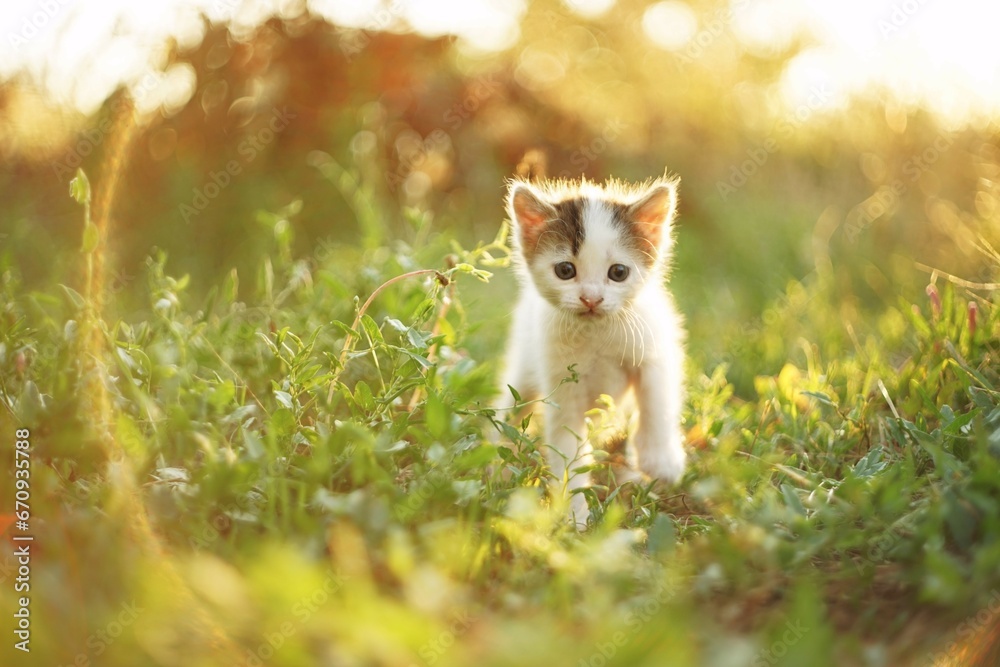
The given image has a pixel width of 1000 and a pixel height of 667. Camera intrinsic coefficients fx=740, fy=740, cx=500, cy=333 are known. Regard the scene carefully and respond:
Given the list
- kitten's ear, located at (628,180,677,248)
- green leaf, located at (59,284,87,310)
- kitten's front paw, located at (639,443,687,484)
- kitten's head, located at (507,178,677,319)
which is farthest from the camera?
kitten's ear, located at (628,180,677,248)

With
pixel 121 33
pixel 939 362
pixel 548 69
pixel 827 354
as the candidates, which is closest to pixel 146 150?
pixel 121 33

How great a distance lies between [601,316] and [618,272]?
153mm

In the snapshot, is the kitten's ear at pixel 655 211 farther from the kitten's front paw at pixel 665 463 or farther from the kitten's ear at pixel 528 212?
the kitten's front paw at pixel 665 463

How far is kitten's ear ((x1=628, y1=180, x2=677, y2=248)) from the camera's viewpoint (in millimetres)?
2414

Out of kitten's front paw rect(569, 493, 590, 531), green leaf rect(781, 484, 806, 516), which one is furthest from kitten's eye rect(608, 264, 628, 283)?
green leaf rect(781, 484, 806, 516)

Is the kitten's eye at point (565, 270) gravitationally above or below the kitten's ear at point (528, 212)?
below

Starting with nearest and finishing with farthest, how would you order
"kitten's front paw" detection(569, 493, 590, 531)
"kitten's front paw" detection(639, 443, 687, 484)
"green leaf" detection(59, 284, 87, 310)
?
"green leaf" detection(59, 284, 87, 310)
"kitten's front paw" detection(569, 493, 590, 531)
"kitten's front paw" detection(639, 443, 687, 484)

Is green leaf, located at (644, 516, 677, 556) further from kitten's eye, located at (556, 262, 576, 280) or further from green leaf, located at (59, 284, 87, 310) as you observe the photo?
green leaf, located at (59, 284, 87, 310)

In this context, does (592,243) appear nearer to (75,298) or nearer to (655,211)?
(655,211)

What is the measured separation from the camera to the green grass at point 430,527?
1.02 metres

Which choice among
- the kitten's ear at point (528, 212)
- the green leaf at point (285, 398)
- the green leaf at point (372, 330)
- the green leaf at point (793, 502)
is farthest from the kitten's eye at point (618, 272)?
the green leaf at point (285, 398)

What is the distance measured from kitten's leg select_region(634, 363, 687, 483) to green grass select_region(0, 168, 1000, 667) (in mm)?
85

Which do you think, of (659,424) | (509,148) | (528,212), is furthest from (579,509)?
(509,148)

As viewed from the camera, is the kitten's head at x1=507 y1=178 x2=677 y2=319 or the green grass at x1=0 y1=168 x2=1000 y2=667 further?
the kitten's head at x1=507 y1=178 x2=677 y2=319
